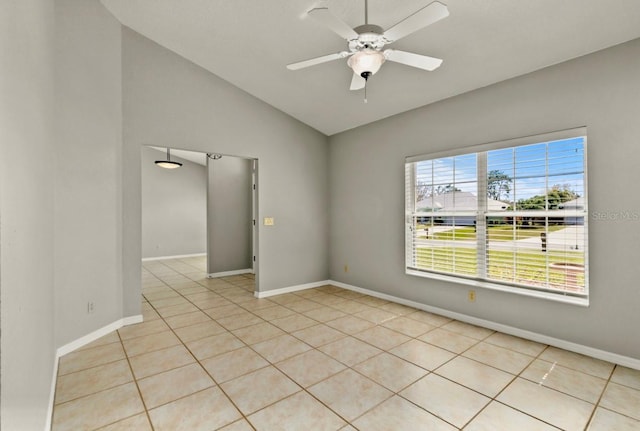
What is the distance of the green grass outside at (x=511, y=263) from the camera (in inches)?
114

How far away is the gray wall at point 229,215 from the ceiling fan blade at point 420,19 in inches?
204

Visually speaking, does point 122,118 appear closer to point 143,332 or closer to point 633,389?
point 143,332

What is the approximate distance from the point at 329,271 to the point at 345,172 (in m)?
1.87

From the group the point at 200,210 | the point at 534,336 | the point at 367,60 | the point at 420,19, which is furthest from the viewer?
the point at 200,210

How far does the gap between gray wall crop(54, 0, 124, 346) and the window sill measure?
382 centimetres

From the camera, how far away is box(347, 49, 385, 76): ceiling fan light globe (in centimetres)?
208

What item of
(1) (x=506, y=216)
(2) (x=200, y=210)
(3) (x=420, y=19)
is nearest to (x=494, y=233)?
(1) (x=506, y=216)

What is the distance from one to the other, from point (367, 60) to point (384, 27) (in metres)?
1.01

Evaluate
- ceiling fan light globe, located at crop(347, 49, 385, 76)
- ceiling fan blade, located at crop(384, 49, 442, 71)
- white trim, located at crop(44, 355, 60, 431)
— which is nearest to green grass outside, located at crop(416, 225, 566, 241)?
ceiling fan blade, located at crop(384, 49, 442, 71)

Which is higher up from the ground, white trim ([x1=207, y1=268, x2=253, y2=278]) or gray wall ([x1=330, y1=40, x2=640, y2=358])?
gray wall ([x1=330, y1=40, x2=640, y2=358])

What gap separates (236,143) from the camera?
447 centimetres

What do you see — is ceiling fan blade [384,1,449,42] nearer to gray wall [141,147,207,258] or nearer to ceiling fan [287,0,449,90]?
ceiling fan [287,0,449,90]

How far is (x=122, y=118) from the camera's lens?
3.51 m

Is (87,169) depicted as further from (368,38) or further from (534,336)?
Answer: (534,336)
